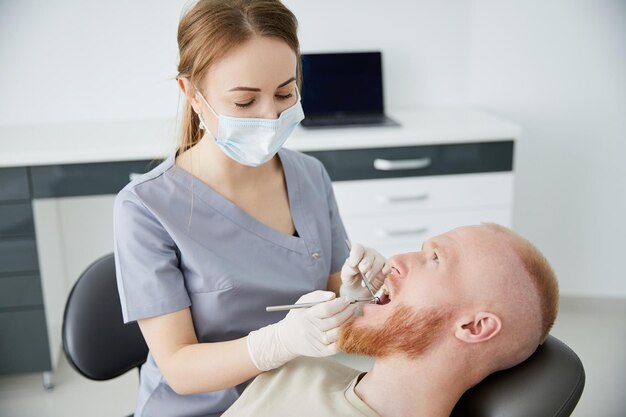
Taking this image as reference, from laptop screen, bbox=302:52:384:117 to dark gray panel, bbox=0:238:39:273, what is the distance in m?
1.14

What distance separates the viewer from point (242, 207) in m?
1.31

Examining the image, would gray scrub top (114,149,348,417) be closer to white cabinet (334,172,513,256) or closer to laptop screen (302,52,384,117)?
white cabinet (334,172,513,256)

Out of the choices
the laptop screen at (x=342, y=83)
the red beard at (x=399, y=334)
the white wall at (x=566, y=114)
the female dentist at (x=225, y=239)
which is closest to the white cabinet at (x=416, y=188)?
the laptop screen at (x=342, y=83)

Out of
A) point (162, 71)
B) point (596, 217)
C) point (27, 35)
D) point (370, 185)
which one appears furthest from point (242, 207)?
point (596, 217)

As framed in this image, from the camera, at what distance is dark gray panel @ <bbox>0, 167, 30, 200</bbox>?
2.16 meters

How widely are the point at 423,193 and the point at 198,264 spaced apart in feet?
4.41

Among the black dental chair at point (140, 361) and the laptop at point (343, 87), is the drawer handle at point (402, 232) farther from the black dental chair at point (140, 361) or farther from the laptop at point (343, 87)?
the black dental chair at point (140, 361)

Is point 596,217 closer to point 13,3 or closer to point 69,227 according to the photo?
point 69,227

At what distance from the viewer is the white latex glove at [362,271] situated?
4.08ft

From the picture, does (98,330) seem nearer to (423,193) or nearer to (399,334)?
(399,334)

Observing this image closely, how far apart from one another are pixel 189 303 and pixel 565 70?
214 cm

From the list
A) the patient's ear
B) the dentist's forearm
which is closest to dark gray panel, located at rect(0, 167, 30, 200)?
the dentist's forearm

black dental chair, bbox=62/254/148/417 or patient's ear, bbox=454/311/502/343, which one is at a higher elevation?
patient's ear, bbox=454/311/502/343

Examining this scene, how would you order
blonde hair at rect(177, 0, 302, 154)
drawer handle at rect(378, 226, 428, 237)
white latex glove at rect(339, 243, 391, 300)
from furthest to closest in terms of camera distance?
drawer handle at rect(378, 226, 428, 237), white latex glove at rect(339, 243, 391, 300), blonde hair at rect(177, 0, 302, 154)
